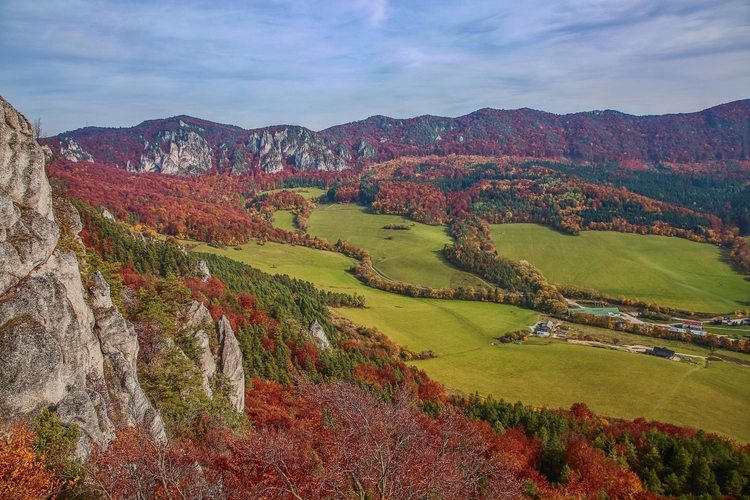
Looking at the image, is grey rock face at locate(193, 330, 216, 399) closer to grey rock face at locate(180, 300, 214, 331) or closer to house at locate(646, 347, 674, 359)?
grey rock face at locate(180, 300, 214, 331)

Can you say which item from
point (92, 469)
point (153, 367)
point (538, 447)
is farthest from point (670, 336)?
point (92, 469)

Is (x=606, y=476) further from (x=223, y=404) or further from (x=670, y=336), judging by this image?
(x=670, y=336)

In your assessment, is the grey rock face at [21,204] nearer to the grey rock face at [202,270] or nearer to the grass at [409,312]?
the grey rock face at [202,270]

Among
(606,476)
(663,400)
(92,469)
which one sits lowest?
(663,400)

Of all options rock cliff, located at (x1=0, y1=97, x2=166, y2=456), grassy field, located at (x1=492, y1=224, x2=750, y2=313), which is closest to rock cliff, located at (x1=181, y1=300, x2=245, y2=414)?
rock cliff, located at (x1=0, y1=97, x2=166, y2=456)

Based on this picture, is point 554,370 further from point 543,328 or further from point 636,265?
point 636,265

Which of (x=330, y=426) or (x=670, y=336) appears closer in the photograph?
(x=330, y=426)

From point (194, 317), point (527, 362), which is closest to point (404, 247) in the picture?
point (527, 362)
